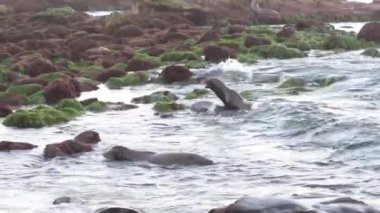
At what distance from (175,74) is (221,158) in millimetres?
11598

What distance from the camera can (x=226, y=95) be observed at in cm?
1881

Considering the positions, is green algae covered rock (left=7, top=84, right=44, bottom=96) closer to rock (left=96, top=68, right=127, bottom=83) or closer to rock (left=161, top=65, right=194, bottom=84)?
rock (left=96, top=68, right=127, bottom=83)

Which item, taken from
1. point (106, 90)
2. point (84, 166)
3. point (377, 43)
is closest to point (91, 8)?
point (377, 43)

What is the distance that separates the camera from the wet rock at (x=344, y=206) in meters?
9.05

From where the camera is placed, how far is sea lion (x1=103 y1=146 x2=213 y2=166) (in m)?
13.4

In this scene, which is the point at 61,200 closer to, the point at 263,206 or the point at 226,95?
the point at 263,206

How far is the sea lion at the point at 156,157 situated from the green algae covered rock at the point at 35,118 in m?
4.43

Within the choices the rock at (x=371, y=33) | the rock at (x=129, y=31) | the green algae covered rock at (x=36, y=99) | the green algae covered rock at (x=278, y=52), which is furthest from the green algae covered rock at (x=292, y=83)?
the rock at (x=129, y=31)

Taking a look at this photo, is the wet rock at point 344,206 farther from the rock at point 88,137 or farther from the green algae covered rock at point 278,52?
the green algae covered rock at point 278,52

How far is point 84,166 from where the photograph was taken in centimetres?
1340

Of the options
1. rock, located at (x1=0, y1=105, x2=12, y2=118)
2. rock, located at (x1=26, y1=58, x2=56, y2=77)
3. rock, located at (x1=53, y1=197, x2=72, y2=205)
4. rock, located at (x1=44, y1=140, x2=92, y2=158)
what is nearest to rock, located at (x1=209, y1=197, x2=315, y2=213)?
rock, located at (x1=53, y1=197, x2=72, y2=205)

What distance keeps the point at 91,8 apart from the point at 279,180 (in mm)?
63869

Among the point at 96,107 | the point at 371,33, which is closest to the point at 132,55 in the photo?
the point at 96,107

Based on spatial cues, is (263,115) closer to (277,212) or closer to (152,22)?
(277,212)
